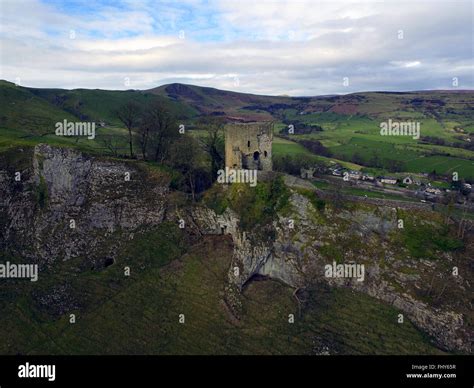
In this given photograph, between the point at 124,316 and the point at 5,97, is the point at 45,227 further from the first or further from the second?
the point at 5,97

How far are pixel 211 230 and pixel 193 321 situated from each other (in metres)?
10.6

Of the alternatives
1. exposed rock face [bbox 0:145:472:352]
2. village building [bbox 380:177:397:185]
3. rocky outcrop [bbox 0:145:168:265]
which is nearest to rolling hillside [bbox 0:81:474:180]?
rocky outcrop [bbox 0:145:168:265]

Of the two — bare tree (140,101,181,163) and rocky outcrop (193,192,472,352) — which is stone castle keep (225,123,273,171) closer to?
rocky outcrop (193,192,472,352)

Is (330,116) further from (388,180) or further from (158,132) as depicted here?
(158,132)

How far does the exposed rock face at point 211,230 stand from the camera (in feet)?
95.0

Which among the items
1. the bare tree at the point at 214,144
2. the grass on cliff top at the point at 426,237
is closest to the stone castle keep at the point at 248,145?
the bare tree at the point at 214,144

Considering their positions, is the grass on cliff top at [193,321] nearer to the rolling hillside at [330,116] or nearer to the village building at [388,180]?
the rolling hillside at [330,116]

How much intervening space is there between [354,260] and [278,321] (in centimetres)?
833

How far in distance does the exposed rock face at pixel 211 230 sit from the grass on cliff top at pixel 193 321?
1.45 m

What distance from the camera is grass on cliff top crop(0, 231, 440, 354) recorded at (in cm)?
2530

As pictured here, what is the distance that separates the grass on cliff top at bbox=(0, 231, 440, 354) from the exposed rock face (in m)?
1.45

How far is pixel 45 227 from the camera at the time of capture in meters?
35.0

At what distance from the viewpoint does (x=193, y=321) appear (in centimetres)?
2744
